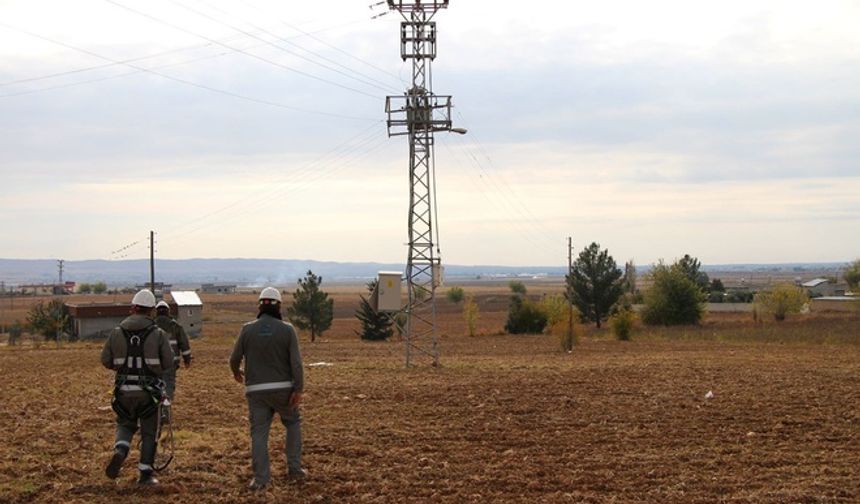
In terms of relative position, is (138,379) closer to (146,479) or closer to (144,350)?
(144,350)

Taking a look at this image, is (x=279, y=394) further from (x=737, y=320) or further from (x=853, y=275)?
(x=853, y=275)

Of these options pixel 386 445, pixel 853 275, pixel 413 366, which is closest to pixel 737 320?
pixel 853 275

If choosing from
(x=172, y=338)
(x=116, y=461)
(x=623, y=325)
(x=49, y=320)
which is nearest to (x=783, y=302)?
(x=623, y=325)

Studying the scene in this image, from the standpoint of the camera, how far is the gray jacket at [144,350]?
10125 mm

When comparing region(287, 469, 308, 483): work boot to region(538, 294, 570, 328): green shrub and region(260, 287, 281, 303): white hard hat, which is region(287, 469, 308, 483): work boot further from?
Answer: region(538, 294, 570, 328): green shrub

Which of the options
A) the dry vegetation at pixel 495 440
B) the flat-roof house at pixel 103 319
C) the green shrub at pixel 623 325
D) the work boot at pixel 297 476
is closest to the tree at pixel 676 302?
the green shrub at pixel 623 325

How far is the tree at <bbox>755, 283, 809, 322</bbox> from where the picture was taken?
260 ft

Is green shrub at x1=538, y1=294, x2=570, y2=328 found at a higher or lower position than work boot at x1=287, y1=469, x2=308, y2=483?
lower

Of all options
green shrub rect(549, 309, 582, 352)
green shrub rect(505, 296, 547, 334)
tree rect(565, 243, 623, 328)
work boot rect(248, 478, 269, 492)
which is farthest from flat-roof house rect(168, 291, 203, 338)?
work boot rect(248, 478, 269, 492)

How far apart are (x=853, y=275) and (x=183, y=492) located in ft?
381

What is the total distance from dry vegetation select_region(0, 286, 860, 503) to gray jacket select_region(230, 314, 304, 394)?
42.4 inches

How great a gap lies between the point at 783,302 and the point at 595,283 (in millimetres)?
16243

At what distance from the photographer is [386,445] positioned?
12.6 metres

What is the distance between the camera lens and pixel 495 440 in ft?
42.3
